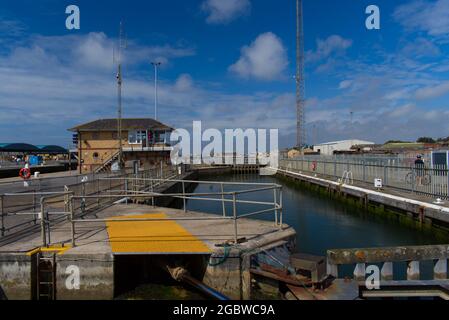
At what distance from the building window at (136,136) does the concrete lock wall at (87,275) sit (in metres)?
46.1

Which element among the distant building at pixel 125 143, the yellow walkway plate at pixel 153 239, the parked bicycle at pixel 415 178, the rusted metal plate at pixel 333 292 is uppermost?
the distant building at pixel 125 143

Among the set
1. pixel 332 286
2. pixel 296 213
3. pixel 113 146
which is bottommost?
pixel 296 213

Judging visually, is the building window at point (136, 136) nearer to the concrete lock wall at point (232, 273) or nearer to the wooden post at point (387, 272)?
the concrete lock wall at point (232, 273)

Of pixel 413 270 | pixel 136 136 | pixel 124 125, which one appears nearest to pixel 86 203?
pixel 413 270

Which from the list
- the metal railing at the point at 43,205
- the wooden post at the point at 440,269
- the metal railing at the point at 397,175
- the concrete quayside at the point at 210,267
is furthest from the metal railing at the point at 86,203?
the metal railing at the point at 397,175

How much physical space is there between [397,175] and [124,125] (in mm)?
42185

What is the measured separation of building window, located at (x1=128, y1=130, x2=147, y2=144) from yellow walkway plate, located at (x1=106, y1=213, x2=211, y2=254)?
43340 millimetres

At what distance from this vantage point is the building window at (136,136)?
52.0 metres

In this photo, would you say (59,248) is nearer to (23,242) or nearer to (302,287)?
(23,242)

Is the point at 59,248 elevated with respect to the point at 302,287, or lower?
elevated

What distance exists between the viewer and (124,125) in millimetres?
54219

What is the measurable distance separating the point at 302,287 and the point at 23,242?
237 inches

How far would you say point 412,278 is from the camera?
727 centimetres
